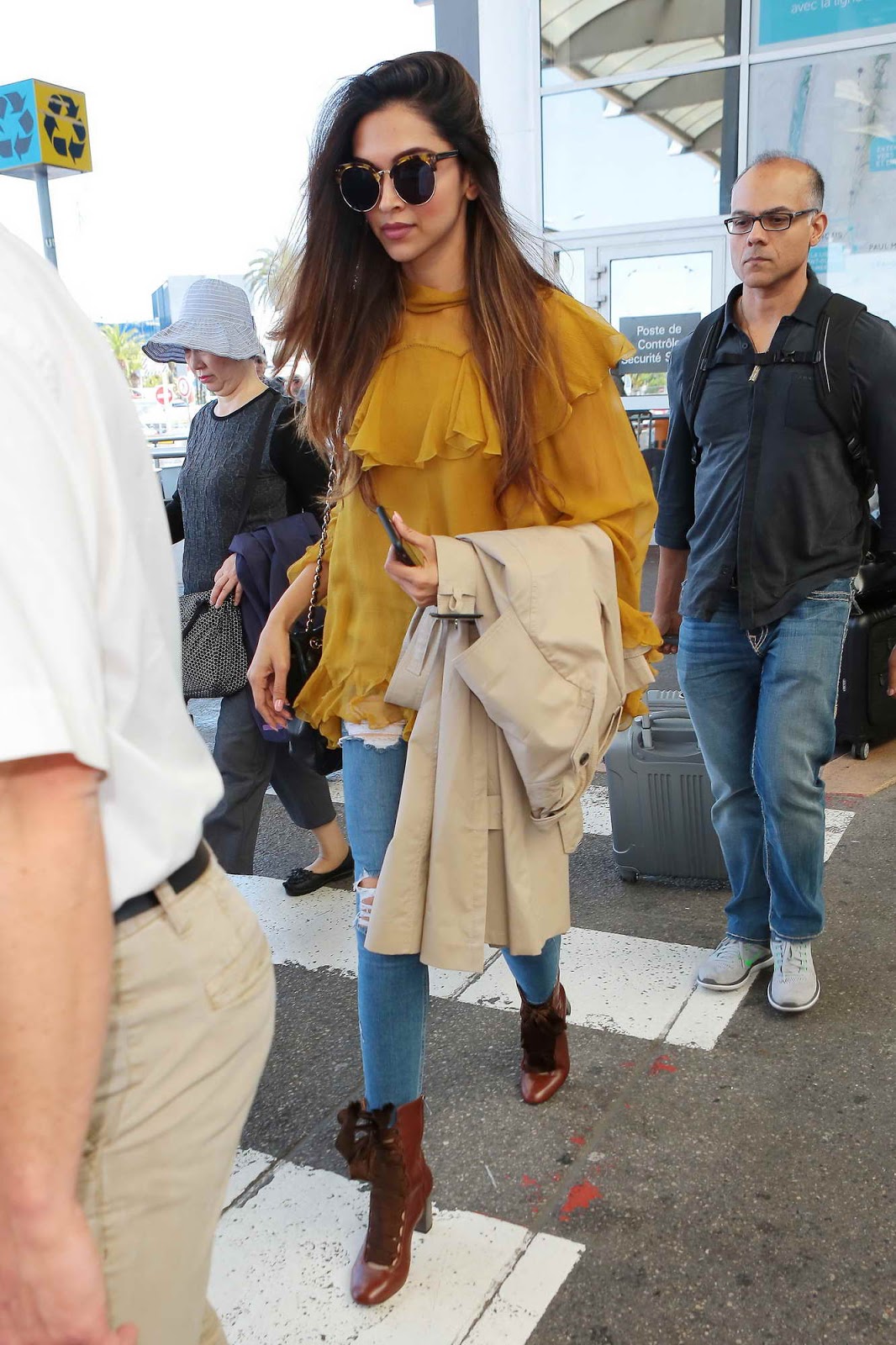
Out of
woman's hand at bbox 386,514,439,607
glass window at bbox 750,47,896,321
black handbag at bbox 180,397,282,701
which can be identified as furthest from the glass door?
woman's hand at bbox 386,514,439,607

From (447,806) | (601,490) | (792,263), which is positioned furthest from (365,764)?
(792,263)

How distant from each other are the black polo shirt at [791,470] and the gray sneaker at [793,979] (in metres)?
0.89

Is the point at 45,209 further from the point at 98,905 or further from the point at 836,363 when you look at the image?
the point at 98,905

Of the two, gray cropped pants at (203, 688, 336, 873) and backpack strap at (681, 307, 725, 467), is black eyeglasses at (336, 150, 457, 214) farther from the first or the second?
gray cropped pants at (203, 688, 336, 873)

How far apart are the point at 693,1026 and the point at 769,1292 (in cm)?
99

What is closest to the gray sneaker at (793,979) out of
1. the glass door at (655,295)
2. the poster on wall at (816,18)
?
the glass door at (655,295)

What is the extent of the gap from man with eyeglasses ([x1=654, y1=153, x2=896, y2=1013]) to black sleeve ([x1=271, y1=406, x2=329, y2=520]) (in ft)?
3.87

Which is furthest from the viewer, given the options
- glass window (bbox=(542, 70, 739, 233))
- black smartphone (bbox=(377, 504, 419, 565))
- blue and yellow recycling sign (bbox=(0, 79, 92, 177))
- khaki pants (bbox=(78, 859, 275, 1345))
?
glass window (bbox=(542, 70, 739, 233))

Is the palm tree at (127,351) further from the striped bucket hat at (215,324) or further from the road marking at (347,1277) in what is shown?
the road marking at (347,1277)

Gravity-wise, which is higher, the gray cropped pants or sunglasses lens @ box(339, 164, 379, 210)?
sunglasses lens @ box(339, 164, 379, 210)

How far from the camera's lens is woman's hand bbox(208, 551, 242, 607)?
3.56 meters

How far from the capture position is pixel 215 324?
3.68 meters

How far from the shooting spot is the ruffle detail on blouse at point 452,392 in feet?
6.86

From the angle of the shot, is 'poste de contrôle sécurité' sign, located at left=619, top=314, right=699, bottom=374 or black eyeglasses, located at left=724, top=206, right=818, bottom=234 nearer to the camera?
black eyeglasses, located at left=724, top=206, right=818, bottom=234
